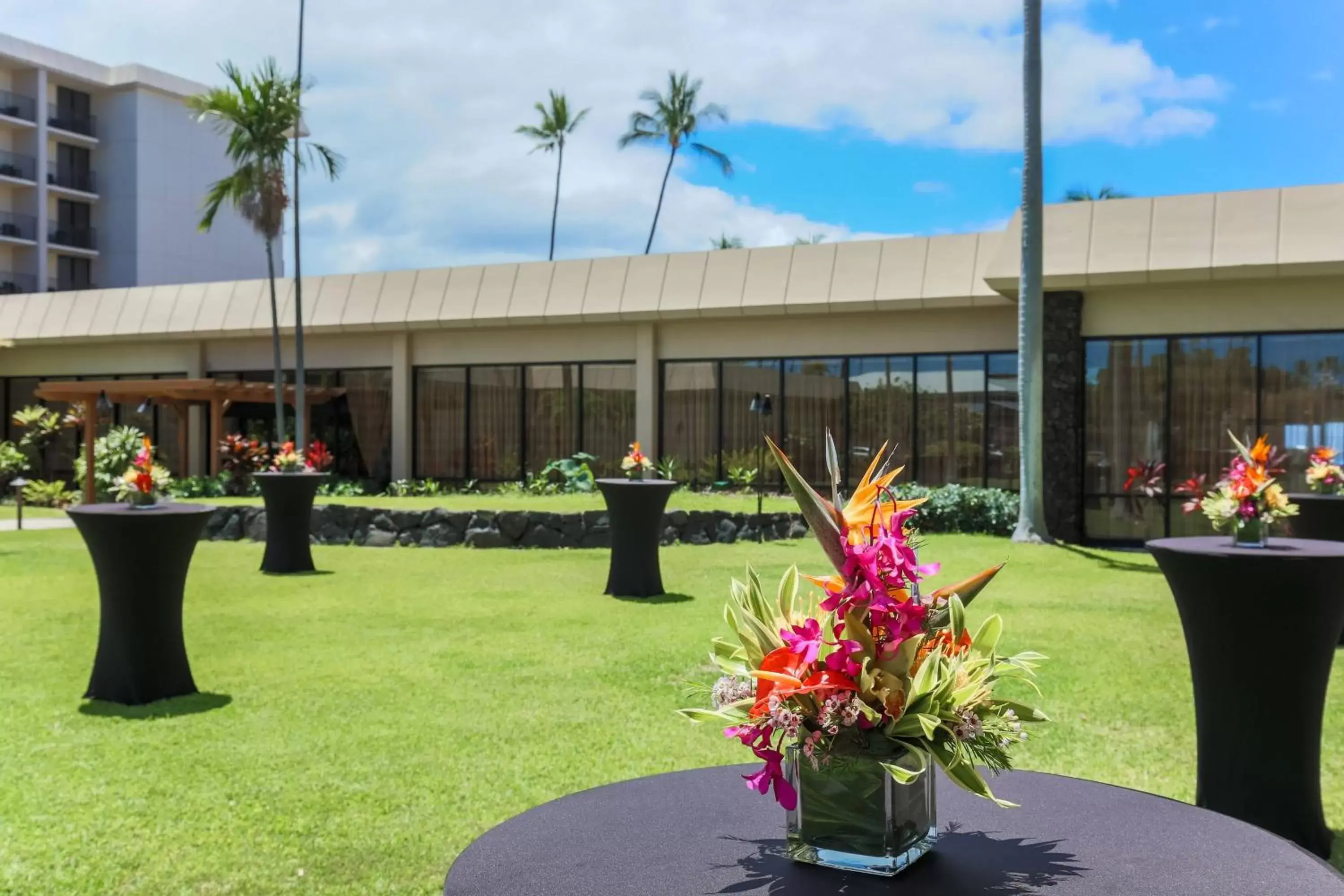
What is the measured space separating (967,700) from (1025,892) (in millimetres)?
342

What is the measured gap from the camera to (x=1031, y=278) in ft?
50.3

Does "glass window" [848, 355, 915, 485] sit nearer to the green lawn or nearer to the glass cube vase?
the green lawn

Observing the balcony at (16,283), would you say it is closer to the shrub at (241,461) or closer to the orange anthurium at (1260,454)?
the shrub at (241,461)

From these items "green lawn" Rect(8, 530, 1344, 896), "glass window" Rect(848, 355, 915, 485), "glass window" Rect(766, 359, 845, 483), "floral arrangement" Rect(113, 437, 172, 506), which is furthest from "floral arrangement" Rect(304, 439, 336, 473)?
"floral arrangement" Rect(113, 437, 172, 506)

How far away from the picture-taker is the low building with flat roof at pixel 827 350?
15.9 metres

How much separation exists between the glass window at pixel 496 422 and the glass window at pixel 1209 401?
12224mm

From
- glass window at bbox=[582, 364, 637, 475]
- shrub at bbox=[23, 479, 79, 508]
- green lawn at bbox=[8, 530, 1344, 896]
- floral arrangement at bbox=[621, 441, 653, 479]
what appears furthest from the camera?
shrub at bbox=[23, 479, 79, 508]

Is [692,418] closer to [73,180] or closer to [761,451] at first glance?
[761,451]

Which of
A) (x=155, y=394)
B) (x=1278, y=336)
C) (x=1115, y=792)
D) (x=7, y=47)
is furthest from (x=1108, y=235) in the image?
(x=7, y=47)

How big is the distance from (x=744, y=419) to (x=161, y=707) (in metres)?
15.0

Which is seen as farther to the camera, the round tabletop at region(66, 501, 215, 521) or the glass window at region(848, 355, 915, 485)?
the glass window at region(848, 355, 915, 485)

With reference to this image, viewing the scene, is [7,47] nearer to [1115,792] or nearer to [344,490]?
[344,490]

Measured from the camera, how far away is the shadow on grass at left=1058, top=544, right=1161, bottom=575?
13695 millimetres

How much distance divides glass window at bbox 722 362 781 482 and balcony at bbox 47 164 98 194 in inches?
1487
